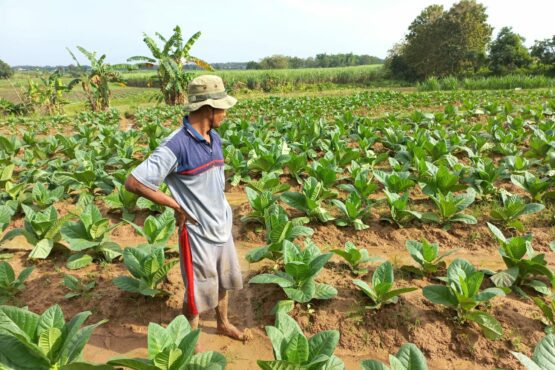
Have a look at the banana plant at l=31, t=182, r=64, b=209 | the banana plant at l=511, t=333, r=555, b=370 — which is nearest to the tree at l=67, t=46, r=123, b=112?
the banana plant at l=31, t=182, r=64, b=209

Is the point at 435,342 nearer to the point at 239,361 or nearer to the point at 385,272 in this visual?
the point at 385,272

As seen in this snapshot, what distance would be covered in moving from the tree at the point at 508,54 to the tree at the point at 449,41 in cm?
244

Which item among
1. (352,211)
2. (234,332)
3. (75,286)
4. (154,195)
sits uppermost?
(154,195)

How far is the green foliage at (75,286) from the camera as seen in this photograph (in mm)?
3322

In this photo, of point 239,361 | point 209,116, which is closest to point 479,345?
point 239,361

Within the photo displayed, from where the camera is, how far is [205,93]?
2336 millimetres

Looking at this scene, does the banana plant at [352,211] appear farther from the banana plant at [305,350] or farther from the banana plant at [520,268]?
the banana plant at [305,350]

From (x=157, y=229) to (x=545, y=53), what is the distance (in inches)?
1548

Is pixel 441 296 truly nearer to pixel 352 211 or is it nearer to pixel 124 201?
pixel 352 211

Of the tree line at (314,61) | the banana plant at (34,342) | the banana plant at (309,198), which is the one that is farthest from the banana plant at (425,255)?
the tree line at (314,61)

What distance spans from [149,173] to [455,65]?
43.2 metres

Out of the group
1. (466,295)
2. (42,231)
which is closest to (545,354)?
(466,295)

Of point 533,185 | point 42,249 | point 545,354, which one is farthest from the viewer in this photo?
point 533,185

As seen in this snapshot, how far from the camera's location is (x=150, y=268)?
3078mm
